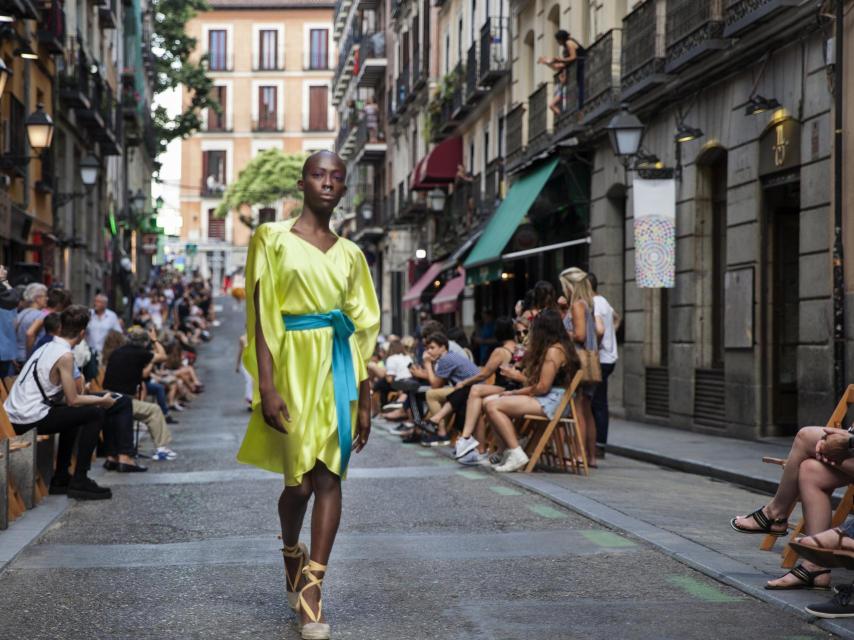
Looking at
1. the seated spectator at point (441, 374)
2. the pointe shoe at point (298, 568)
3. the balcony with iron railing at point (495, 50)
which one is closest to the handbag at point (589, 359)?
the seated spectator at point (441, 374)

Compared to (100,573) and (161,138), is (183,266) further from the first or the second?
(100,573)

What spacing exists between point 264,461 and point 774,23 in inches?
474

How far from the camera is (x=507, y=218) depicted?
29.1 meters

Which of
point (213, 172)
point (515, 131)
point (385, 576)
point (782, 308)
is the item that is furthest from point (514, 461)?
point (213, 172)

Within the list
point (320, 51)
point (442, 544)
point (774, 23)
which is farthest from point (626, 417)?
point (320, 51)

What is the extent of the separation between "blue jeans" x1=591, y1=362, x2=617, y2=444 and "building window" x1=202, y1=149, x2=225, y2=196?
87132 millimetres

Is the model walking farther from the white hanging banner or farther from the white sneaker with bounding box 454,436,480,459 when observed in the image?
the white hanging banner

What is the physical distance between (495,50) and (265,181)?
59793mm

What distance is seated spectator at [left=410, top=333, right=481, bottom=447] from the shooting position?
16938 millimetres

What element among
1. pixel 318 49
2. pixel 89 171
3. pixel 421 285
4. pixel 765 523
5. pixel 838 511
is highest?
pixel 318 49

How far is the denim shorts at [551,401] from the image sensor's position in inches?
517

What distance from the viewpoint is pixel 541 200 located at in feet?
90.1

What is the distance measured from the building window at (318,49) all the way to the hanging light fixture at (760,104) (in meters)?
82.8

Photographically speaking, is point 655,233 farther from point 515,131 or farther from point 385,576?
point 385,576
